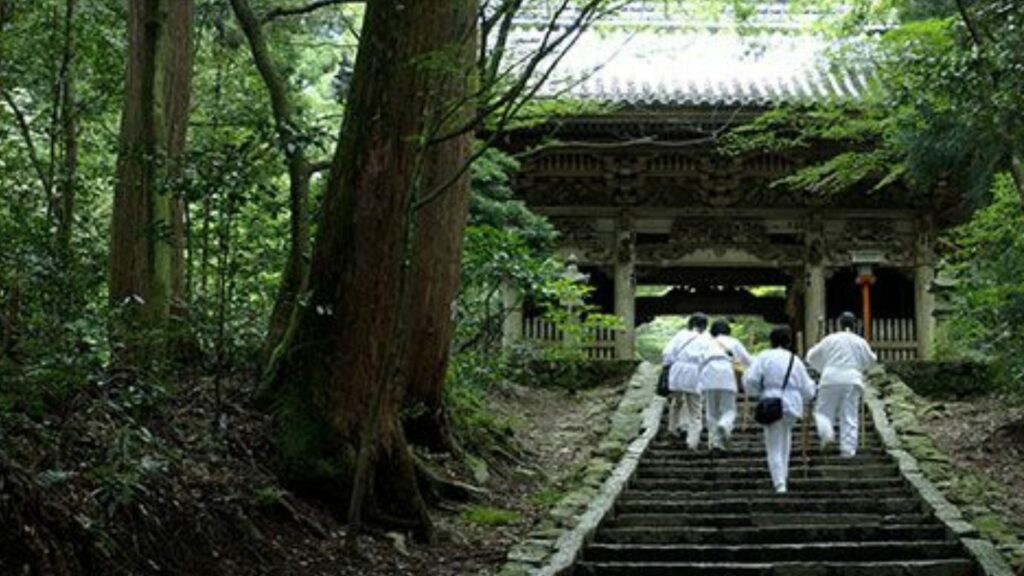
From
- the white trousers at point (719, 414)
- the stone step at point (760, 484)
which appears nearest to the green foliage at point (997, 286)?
the stone step at point (760, 484)

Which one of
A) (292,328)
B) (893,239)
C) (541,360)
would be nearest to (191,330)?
(292,328)

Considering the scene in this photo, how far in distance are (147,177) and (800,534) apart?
5372mm

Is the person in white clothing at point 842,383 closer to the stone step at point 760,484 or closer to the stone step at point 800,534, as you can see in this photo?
the stone step at point 760,484

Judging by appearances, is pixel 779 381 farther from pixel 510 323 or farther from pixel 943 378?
pixel 510 323

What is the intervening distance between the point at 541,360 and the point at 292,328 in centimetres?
987

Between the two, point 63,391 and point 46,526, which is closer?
point 46,526

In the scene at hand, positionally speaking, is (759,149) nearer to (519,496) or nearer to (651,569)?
(519,496)

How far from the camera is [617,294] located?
19266mm

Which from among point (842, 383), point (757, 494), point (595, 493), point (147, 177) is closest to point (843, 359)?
point (842, 383)

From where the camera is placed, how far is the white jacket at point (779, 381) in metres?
10.7

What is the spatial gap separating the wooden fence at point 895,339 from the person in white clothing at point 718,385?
6629 millimetres

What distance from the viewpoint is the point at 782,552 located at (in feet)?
28.6

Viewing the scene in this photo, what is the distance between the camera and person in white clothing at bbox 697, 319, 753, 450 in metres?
12.0

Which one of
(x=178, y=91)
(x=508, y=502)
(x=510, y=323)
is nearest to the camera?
(x=178, y=91)
